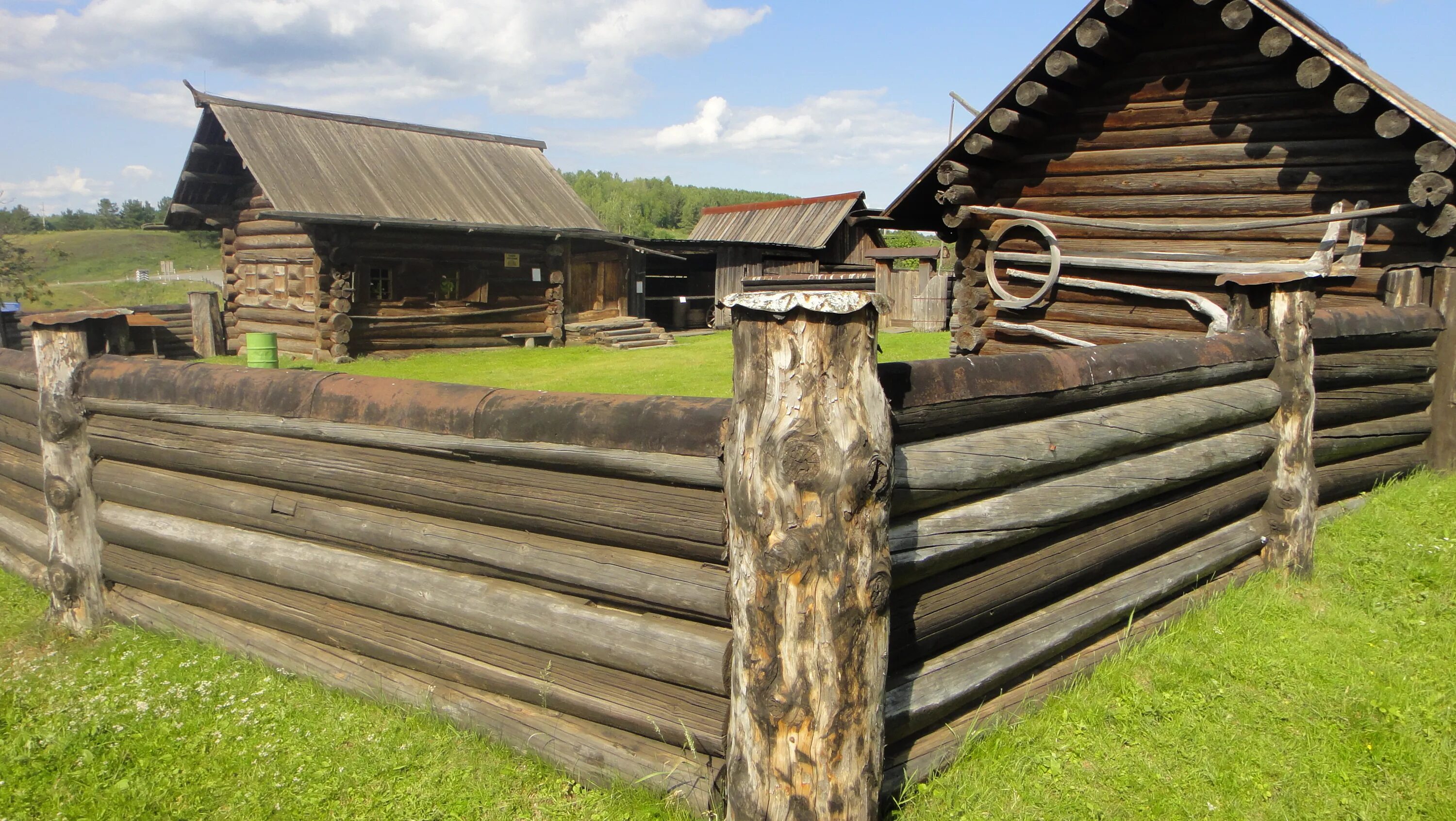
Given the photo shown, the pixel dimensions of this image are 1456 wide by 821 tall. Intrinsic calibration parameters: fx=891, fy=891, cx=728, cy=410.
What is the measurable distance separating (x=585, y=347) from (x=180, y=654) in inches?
712

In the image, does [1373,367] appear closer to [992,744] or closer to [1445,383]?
[1445,383]

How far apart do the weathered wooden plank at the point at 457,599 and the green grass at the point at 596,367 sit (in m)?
7.79

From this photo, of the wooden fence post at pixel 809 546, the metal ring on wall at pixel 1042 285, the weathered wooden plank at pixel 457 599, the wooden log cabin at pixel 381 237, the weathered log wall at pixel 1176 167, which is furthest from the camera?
the wooden log cabin at pixel 381 237

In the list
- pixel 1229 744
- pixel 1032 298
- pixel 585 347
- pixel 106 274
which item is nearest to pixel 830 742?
pixel 1229 744

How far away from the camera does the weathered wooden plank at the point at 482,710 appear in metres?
2.76

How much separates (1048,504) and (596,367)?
14.6 meters

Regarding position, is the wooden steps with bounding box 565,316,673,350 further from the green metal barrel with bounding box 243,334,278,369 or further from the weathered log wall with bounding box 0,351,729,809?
the weathered log wall with bounding box 0,351,729,809

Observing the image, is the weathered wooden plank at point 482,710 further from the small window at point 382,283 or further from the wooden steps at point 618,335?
the wooden steps at point 618,335

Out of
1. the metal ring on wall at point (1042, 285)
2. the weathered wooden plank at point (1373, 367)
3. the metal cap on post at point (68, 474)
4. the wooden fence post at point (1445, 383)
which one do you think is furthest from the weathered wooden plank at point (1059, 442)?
the metal ring on wall at point (1042, 285)

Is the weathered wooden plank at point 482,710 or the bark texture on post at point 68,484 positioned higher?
the bark texture on post at point 68,484

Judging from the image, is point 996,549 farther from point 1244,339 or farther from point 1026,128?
point 1026,128

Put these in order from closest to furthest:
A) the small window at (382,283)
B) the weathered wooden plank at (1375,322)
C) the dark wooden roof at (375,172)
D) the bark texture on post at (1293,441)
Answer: the bark texture on post at (1293,441)
the weathered wooden plank at (1375,322)
the dark wooden roof at (375,172)
the small window at (382,283)

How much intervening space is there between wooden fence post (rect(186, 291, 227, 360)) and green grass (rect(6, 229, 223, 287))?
39118mm

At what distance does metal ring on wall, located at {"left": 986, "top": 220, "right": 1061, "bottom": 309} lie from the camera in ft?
30.7
